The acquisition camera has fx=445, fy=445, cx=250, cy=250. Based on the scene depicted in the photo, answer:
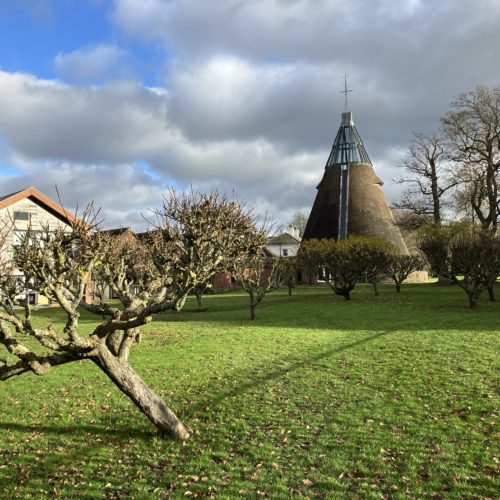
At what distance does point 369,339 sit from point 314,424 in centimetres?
831

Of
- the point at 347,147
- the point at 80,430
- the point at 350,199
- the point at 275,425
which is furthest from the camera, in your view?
the point at 347,147

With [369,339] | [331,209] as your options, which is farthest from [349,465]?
[331,209]

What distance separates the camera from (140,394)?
682 cm

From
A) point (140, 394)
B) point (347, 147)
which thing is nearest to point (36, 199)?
point (140, 394)

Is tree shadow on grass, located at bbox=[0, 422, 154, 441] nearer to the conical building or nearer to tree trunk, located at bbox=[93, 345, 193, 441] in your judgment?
tree trunk, located at bbox=[93, 345, 193, 441]

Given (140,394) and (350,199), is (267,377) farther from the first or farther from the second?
(350,199)

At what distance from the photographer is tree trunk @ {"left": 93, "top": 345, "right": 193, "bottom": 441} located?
6.66m

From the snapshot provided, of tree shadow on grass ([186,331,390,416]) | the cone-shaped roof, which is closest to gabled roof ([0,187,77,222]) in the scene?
tree shadow on grass ([186,331,390,416])

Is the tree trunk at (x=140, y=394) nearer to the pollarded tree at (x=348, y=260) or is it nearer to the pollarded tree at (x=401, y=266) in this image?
the pollarded tree at (x=348, y=260)

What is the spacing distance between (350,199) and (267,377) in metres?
49.4

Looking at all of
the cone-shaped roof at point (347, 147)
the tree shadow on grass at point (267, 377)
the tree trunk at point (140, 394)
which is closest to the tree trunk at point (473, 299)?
the tree shadow on grass at point (267, 377)

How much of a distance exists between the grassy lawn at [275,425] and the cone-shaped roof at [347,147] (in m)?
48.6

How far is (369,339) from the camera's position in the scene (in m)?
15.2

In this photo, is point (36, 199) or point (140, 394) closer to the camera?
point (140, 394)
